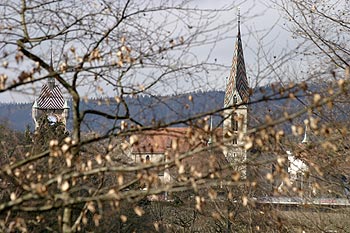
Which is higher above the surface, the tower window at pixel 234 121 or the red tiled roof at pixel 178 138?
the tower window at pixel 234 121

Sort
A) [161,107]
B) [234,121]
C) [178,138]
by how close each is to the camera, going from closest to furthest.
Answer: [178,138] < [234,121] < [161,107]

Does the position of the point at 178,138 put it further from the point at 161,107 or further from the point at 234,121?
the point at 161,107

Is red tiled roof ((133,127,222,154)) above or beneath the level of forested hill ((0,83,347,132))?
beneath

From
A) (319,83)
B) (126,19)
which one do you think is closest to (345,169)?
(319,83)

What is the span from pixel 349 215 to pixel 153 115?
5959 mm

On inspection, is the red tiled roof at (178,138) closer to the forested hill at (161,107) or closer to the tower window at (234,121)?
the forested hill at (161,107)

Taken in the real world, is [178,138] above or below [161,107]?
below

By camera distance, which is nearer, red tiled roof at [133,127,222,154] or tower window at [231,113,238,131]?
red tiled roof at [133,127,222,154]

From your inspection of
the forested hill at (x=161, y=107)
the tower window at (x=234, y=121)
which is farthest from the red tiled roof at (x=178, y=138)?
the tower window at (x=234, y=121)

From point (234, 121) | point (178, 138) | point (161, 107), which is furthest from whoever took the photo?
point (161, 107)

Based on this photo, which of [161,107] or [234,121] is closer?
[234,121]

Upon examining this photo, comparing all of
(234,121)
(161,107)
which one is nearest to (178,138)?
(234,121)

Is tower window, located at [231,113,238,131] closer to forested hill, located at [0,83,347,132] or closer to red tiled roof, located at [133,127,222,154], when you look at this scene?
forested hill, located at [0,83,347,132]

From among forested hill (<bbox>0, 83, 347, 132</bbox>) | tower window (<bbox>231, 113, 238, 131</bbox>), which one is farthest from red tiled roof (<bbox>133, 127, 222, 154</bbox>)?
tower window (<bbox>231, 113, 238, 131</bbox>)
